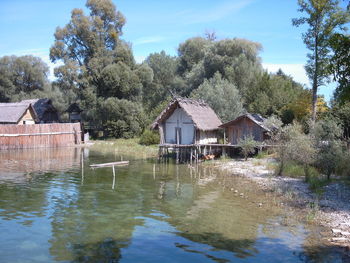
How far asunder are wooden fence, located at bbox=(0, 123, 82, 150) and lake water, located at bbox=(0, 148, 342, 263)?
616 inches

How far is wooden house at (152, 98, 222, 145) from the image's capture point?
101ft

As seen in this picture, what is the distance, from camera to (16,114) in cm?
4222

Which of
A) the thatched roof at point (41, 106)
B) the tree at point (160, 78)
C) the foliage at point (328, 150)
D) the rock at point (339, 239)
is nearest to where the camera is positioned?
the rock at point (339, 239)

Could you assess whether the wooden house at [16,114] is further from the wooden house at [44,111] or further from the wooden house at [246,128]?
the wooden house at [246,128]

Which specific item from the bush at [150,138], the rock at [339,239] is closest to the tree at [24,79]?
the bush at [150,138]

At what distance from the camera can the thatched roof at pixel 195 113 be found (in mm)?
30562

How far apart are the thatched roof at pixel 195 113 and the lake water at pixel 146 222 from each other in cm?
763

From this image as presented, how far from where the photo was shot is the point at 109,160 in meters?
31.7

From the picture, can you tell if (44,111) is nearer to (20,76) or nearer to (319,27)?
(20,76)

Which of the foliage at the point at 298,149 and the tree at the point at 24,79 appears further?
the tree at the point at 24,79

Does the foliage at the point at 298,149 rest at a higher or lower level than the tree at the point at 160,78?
lower

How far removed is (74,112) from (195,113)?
93.8 feet

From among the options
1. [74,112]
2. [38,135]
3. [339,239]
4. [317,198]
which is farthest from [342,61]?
[74,112]

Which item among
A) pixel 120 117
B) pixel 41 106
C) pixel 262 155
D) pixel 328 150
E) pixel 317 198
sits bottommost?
pixel 317 198
